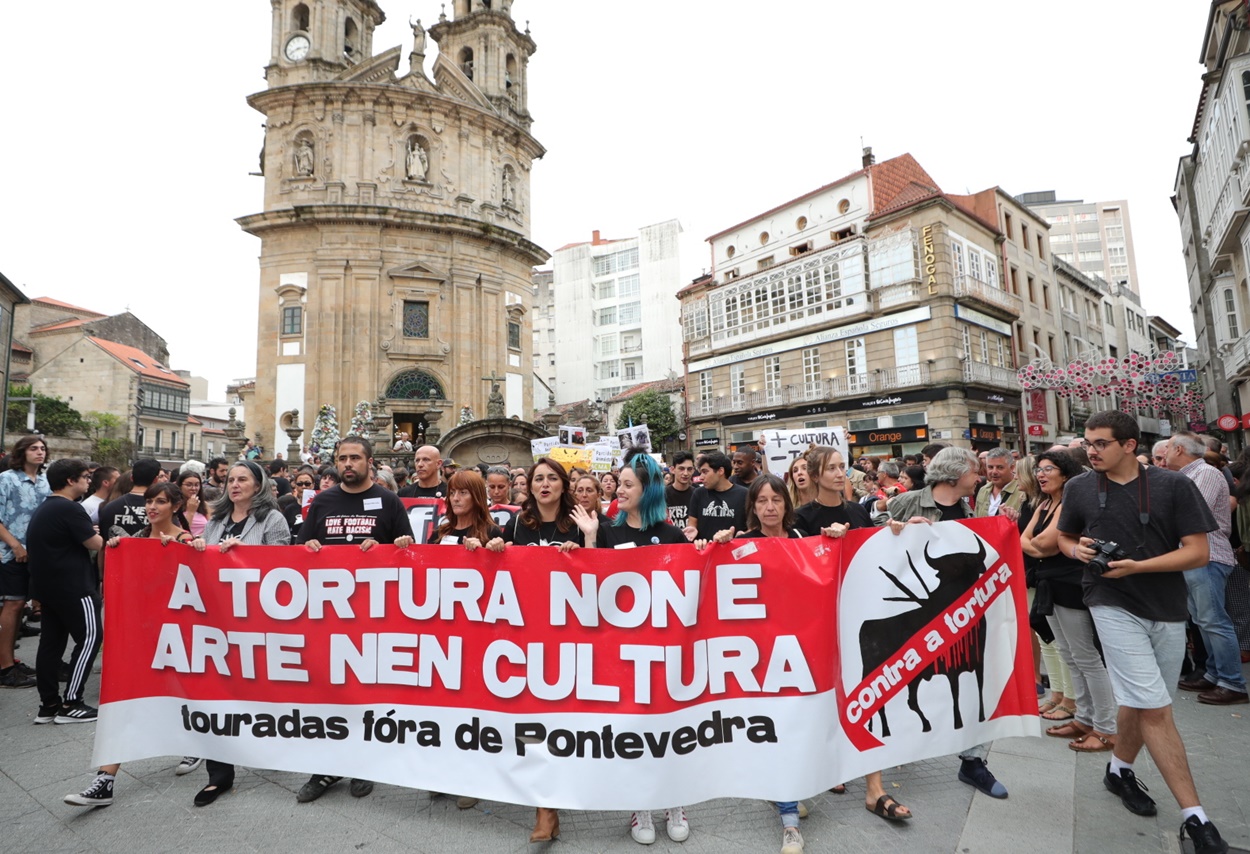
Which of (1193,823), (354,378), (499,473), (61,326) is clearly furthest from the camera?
(61,326)

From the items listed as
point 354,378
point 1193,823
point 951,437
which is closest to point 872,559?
point 1193,823

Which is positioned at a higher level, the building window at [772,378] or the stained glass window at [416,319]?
the stained glass window at [416,319]

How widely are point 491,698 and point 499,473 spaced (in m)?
4.18

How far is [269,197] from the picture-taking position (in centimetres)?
3378

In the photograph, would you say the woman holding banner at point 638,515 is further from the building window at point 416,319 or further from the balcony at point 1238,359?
the building window at point 416,319

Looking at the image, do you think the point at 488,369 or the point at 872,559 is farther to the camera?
the point at 488,369

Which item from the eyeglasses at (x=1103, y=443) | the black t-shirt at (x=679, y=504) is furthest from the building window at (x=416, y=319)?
the eyeglasses at (x=1103, y=443)

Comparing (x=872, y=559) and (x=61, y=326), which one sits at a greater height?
(x=61, y=326)

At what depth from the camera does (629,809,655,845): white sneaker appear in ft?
11.0

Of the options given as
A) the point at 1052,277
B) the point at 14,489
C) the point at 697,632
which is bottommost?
the point at 697,632

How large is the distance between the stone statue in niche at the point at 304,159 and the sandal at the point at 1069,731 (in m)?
37.8

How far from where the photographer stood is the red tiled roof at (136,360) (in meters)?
51.4

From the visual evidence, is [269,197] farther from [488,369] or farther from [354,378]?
[488,369]

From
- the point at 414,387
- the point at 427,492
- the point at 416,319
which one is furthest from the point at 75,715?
the point at 416,319
